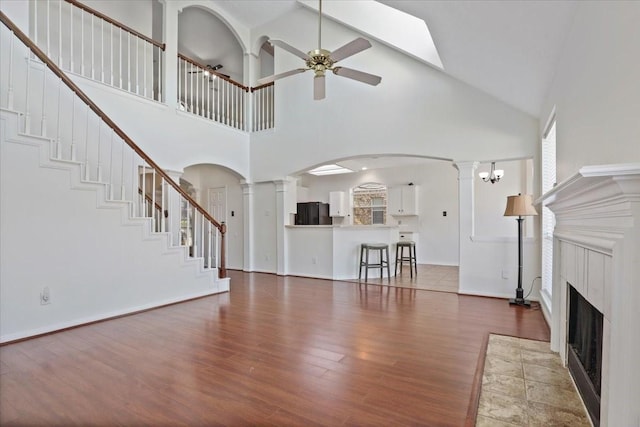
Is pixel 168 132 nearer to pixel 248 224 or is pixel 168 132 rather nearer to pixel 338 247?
pixel 248 224

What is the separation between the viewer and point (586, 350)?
2.04 meters

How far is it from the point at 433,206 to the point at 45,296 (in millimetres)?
7864

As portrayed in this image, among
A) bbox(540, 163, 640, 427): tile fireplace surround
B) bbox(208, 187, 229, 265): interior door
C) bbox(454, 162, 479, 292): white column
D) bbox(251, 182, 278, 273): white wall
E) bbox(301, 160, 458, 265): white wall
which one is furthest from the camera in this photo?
bbox(301, 160, 458, 265): white wall

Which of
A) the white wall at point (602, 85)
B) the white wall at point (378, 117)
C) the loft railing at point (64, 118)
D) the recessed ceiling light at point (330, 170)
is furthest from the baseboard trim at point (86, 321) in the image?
the recessed ceiling light at point (330, 170)

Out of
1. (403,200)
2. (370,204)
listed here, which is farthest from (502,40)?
(370,204)

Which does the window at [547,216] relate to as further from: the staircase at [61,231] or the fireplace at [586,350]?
the staircase at [61,231]

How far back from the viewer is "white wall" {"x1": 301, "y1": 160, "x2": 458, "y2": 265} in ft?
27.5

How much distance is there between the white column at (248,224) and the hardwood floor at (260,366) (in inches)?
124

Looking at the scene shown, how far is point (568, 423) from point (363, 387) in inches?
46.0

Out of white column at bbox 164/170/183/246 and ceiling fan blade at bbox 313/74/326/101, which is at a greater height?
ceiling fan blade at bbox 313/74/326/101

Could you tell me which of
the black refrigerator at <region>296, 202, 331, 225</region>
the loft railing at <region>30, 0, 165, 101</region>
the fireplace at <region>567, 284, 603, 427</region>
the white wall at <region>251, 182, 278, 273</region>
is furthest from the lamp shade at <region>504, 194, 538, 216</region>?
the loft railing at <region>30, 0, 165, 101</region>

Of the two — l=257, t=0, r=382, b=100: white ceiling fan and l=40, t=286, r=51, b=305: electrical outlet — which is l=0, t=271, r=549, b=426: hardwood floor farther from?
l=257, t=0, r=382, b=100: white ceiling fan

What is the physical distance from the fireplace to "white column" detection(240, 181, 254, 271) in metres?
6.08

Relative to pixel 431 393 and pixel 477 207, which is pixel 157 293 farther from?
pixel 477 207
